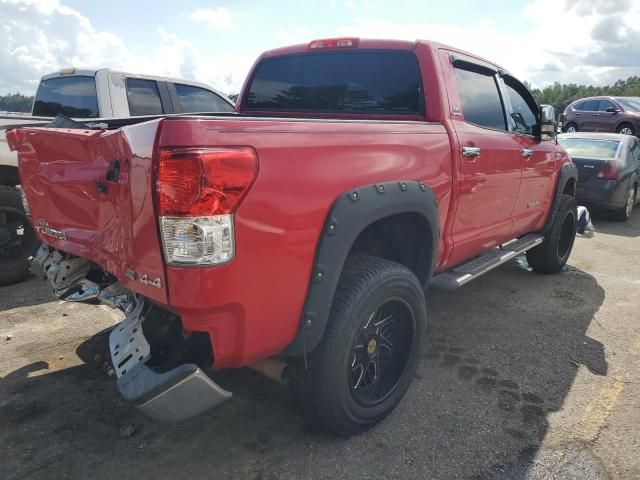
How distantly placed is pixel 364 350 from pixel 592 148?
8.31 metres

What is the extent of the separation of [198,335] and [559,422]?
207cm

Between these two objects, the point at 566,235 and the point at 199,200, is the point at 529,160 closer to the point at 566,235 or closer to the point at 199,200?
the point at 566,235

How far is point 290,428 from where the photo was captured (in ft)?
8.73

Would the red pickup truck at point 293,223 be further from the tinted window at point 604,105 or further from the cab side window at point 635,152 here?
the tinted window at point 604,105

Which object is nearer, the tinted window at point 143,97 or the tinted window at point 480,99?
the tinted window at point 480,99

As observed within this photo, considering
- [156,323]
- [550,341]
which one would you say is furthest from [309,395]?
[550,341]

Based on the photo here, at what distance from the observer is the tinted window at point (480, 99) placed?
342 cm

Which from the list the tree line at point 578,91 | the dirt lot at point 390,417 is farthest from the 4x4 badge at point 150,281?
the tree line at point 578,91

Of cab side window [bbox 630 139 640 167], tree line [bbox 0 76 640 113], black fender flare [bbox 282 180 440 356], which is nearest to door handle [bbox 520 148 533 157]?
black fender flare [bbox 282 180 440 356]

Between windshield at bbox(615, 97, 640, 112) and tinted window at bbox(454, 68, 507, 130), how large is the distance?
13.8m

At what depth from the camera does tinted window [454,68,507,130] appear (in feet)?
11.2

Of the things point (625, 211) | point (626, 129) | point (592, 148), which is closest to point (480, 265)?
point (625, 211)

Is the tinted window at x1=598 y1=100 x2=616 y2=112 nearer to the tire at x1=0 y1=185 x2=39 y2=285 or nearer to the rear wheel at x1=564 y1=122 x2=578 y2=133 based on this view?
the rear wheel at x1=564 y1=122 x2=578 y2=133

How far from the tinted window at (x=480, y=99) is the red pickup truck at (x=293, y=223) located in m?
0.02
